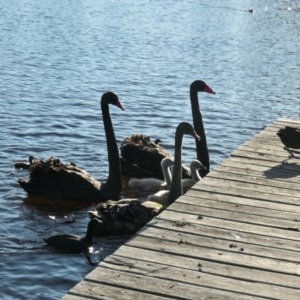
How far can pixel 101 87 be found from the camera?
19594 millimetres

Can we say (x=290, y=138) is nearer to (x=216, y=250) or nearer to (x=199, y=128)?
(x=199, y=128)

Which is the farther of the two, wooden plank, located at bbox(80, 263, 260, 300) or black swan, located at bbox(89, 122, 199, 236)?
black swan, located at bbox(89, 122, 199, 236)

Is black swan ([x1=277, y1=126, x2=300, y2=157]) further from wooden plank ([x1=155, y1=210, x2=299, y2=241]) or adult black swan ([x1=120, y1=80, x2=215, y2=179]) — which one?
wooden plank ([x1=155, y1=210, x2=299, y2=241])

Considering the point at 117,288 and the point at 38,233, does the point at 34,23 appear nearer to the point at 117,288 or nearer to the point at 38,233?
the point at 38,233

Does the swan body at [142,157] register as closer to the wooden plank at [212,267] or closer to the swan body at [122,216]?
the swan body at [122,216]

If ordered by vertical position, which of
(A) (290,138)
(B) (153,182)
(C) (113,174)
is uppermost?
(A) (290,138)

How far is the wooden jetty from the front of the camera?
579 cm

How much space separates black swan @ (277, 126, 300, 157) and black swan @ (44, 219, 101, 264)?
2.24 meters

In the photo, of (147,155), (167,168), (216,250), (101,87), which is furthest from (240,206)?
(101,87)

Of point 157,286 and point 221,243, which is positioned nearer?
point 157,286

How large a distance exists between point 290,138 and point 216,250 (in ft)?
11.9

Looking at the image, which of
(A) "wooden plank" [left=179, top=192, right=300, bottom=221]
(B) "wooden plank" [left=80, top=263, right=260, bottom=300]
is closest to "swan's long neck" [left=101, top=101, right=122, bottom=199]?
(A) "wooden plank" [left=179, top=192, right=300, bottom=221]

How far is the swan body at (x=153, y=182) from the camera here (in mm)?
10738

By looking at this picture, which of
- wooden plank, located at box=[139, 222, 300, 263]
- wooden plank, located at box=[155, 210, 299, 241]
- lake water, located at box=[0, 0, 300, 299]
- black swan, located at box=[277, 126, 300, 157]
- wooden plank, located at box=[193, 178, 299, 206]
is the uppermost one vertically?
black swan, located at box=[277, 126, 300, 157]
